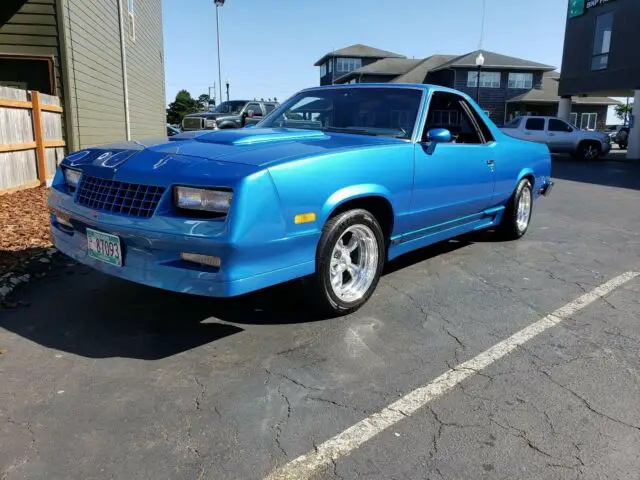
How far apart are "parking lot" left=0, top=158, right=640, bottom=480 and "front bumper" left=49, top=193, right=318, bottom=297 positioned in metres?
0.44

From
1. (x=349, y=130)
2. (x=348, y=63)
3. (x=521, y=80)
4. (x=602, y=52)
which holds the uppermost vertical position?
(x=348, y=63)

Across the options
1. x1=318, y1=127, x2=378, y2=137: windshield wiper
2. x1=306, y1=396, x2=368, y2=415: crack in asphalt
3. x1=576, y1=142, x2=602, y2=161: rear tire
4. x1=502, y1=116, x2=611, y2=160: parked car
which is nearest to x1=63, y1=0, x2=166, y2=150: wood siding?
x1=318, y1=127, x2=378, y2=137: windshield wiper

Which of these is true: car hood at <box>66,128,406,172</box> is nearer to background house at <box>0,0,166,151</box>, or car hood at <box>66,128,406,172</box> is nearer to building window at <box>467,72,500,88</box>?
background house at <box>0,0,166,151</box>

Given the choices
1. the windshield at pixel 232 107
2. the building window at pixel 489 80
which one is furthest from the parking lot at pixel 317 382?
the building window at pixel 489 80

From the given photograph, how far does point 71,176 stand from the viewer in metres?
3.80

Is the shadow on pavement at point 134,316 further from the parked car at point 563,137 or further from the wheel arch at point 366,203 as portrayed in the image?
the parked car at point 563,137

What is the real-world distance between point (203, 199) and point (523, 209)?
15.4 feet

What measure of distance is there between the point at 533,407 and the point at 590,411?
27 centimetres

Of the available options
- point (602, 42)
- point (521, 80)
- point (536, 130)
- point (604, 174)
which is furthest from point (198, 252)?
point (521, 80)

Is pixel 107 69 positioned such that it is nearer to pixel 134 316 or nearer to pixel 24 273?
pixel 24 273

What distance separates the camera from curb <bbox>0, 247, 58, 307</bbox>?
410cm

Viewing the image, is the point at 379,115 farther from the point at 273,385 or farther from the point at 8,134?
the point at 8,134

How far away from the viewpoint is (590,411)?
262 cm

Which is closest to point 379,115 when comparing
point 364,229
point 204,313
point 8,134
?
point 364,229
